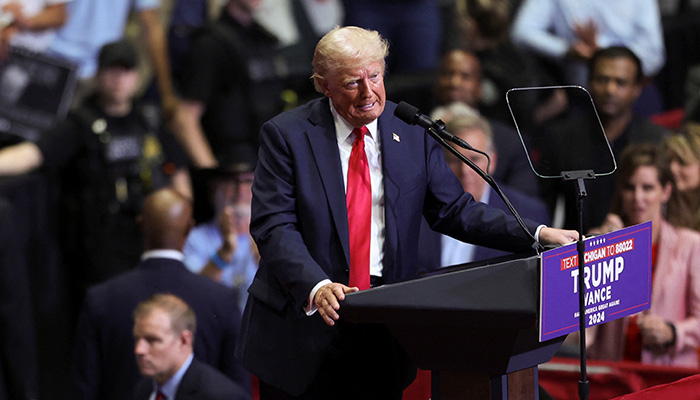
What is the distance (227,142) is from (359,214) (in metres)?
3.78

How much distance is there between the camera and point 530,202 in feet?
16.4

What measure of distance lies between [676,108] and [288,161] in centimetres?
507

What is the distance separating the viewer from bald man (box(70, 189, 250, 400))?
4.56 m

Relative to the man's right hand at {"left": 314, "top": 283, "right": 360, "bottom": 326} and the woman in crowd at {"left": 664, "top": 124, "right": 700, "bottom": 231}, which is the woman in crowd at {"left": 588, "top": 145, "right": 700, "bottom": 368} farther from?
the man's right hand at {"left": 314, "top": 283, "right": 360, "bottom": 326}

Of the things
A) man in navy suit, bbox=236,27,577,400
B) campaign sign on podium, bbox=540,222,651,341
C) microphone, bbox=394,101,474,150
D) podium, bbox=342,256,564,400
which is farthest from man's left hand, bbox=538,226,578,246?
microphone, bbox=394,101,474,150

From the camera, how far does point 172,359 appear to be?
4.25 metres

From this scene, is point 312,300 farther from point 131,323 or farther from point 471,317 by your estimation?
point 131,323

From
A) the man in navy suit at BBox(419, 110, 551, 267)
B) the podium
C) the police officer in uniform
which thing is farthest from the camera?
the police officer in uniform

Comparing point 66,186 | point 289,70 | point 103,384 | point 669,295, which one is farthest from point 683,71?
point 103,384

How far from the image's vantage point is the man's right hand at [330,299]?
262 centimetres

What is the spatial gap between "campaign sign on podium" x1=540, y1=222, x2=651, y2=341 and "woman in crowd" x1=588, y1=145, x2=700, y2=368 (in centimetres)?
193

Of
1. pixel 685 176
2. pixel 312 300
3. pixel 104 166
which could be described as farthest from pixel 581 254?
pixel 104 166

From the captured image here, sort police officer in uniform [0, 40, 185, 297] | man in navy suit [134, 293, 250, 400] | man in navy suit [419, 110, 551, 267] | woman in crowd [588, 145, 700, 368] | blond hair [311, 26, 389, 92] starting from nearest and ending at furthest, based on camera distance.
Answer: blond hair [311, 26, 389, 92]
man in navy suit [134, 293, 250, 400]
woman in crowd [588, 145, 700, 368]
man in navy suit [419, 110, 551, 267]
police officer in uniform [0, 40, 185, 297]

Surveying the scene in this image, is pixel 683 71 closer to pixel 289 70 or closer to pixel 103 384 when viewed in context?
pixel 289 70
